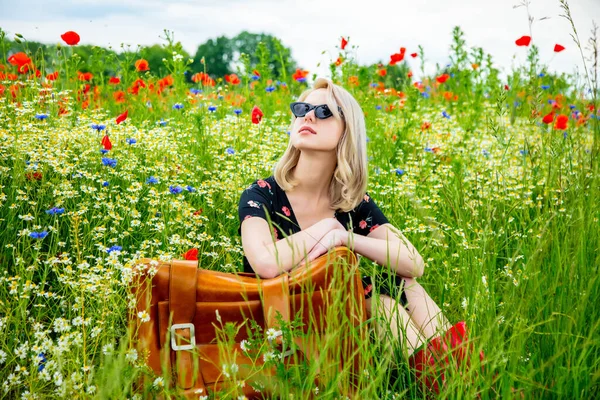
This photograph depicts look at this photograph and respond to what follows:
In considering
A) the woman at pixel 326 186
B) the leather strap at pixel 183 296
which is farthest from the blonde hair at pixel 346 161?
the leather strap at pixel 183 296

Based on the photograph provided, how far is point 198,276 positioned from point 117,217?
109 cm

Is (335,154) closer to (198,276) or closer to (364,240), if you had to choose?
(364,240)

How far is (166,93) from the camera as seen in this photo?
20.7 feet

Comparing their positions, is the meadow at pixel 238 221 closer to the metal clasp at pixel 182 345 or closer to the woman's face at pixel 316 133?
the metal clasp at pixel 182 345

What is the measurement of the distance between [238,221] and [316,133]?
108cm

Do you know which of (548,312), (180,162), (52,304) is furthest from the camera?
(180,162)

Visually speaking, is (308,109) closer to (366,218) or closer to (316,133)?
(316,133)

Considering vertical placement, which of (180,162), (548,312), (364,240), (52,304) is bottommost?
(52,304)

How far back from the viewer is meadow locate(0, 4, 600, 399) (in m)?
1.94

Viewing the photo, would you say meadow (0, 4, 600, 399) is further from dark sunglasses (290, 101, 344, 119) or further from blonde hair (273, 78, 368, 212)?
dark sunglasses (290, 101, 344, 119)

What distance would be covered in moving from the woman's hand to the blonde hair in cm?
37

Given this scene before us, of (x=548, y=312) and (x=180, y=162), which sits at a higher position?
(x=180, y=162)

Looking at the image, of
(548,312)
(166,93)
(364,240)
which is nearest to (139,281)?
(364,240)

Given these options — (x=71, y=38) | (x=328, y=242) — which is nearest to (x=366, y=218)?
(x=328, y=242)
